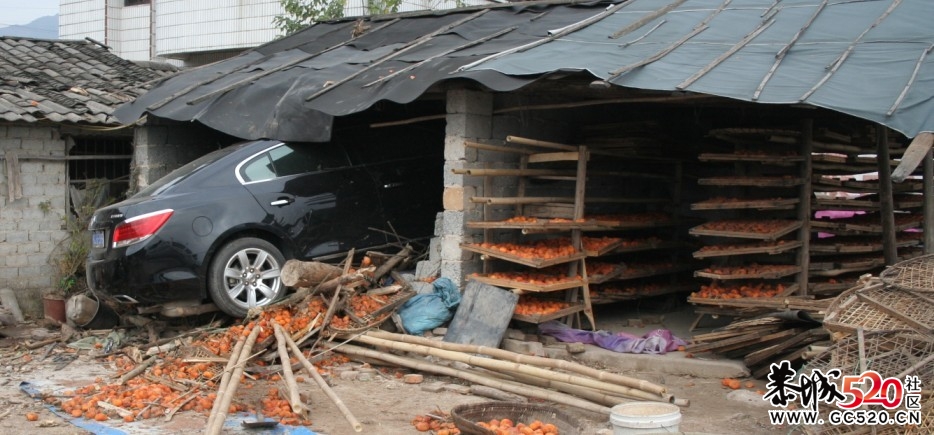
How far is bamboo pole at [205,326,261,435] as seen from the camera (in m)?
6.13

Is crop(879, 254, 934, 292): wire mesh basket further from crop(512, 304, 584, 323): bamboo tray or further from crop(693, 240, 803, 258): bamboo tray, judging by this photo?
crop(512, 304, 584, 323): bamboo tray

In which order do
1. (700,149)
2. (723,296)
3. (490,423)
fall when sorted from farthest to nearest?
(700,149)
(723,296)
(490,423)

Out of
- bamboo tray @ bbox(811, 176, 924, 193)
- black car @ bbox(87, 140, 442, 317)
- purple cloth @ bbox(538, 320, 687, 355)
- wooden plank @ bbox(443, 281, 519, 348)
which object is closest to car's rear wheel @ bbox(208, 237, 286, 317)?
black car @ bbox(87, 140, 442, 317)

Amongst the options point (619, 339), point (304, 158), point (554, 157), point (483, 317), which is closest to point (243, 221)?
point (304, 158)

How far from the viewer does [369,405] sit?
7547 millimetres

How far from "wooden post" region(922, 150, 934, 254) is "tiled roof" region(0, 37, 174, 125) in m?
9.74

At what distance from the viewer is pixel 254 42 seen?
19.1m

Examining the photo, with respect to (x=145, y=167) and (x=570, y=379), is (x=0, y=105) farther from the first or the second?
(x=570, y=379)

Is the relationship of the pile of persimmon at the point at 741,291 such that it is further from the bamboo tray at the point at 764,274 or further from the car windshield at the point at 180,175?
the car windshield at the point at 180,175

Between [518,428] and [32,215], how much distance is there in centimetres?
867

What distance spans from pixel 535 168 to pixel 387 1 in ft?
23.3

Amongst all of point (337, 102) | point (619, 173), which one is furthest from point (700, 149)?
point (337, 102)

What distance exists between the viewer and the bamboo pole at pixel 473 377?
7160mm

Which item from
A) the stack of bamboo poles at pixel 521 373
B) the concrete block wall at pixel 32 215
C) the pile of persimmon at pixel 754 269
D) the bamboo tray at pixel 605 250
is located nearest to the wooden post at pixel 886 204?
the pile of persimmon at pixel 754 269
